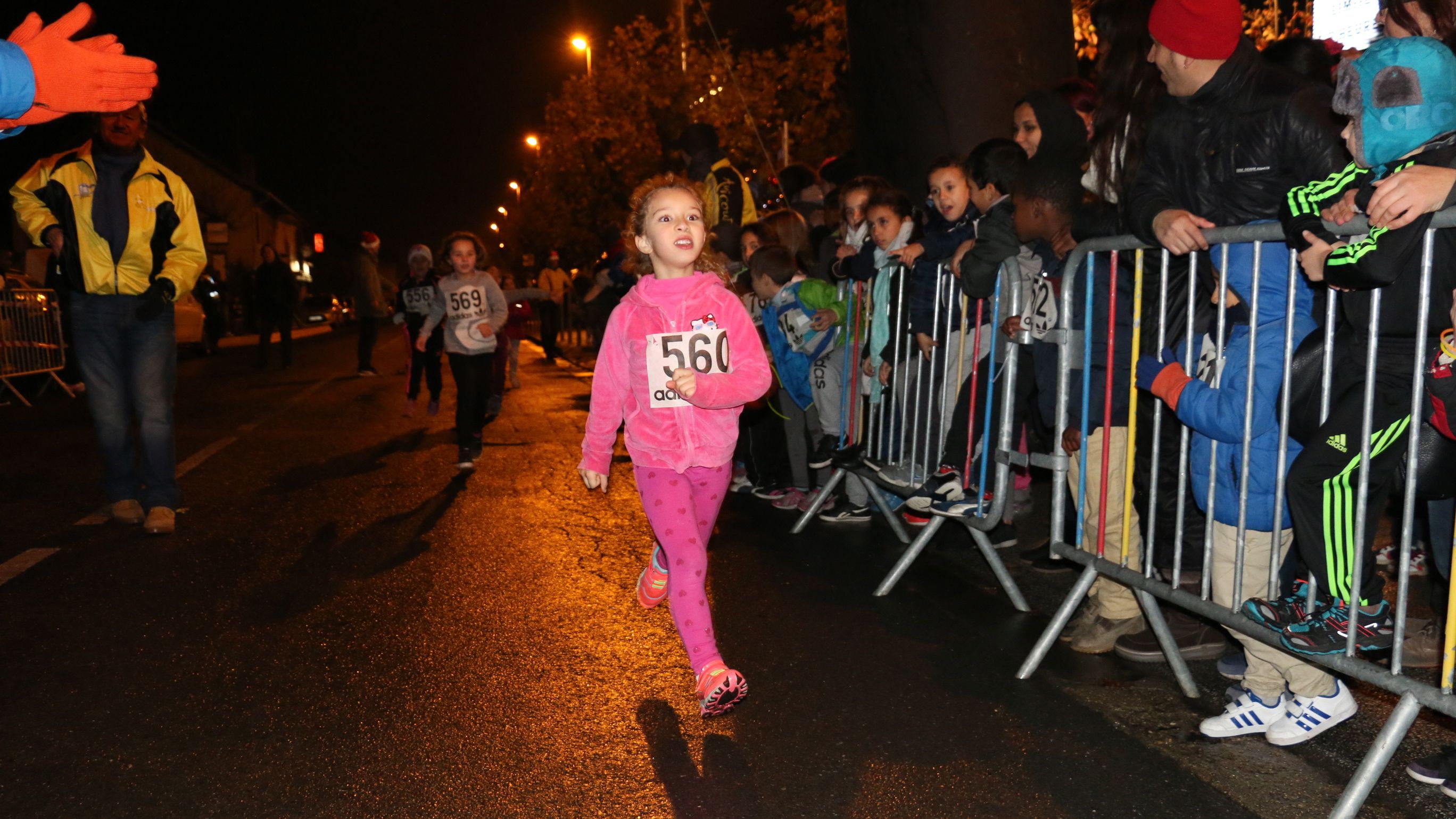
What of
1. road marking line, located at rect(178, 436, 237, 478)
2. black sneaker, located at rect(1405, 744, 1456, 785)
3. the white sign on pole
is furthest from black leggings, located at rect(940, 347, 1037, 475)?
the white sign on pole

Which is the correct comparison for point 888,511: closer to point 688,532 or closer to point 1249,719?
point 688,532

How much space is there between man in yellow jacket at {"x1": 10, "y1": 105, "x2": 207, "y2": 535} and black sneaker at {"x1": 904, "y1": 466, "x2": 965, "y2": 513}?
4.30 meters

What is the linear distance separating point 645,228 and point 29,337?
13447mm

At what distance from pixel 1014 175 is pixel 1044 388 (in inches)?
48.0

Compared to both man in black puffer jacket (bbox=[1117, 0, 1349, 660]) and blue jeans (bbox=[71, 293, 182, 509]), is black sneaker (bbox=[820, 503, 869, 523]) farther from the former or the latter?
blue jeans (bbox=[71, 293, 182, 509])

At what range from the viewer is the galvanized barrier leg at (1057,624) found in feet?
14.0

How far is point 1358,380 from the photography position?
3211 mm

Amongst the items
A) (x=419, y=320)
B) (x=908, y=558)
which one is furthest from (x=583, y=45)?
(x=908, y=558)

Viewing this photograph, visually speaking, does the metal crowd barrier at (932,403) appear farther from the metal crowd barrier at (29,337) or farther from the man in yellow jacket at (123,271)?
the metal crowd barrier at (29,337)

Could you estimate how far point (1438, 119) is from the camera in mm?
2881

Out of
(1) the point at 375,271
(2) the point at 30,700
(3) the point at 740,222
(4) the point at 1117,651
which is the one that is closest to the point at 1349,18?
(3) the point at 740,222

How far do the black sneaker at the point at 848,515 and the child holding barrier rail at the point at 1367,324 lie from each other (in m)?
3.82

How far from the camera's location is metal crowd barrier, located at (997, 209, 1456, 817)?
2.94m

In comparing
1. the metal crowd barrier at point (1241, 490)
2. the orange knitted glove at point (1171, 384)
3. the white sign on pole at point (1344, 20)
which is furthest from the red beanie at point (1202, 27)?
the white sign on pole at point (1344, 20)
